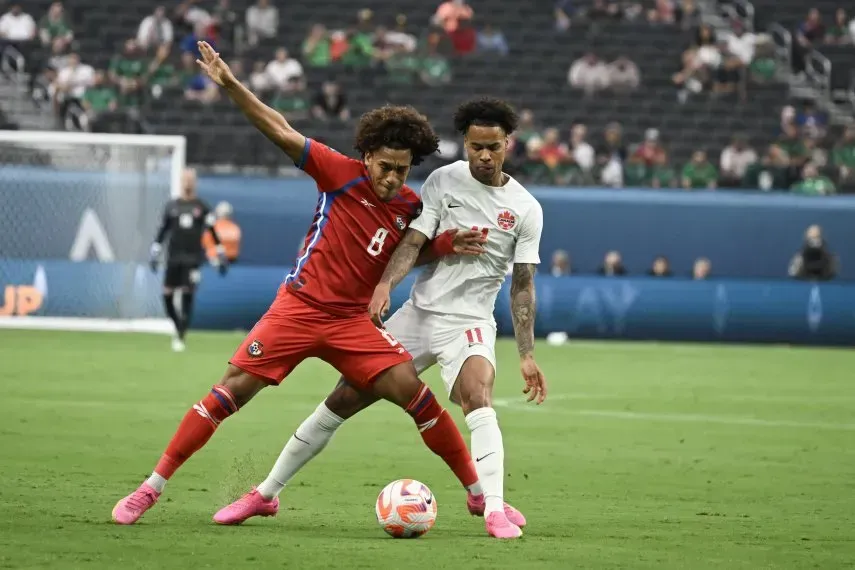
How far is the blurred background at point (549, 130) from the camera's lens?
23516 millimetres

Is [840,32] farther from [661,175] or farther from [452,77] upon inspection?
[452,77]

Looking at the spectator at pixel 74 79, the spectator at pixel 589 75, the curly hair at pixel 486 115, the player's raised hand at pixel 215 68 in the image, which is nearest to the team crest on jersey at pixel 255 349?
the player's raised hand at pixel 215 68

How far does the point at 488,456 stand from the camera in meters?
7.59

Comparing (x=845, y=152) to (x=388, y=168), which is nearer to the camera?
(x=388, y=168)

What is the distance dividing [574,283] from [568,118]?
18.0 ft

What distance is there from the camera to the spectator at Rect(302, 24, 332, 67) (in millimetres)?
29406

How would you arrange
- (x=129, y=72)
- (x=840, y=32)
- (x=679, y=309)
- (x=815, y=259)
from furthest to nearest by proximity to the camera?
(x=840, y=32), (x=129, y=72), (x=815, y=259), (x=679, y=309)

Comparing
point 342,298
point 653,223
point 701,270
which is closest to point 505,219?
point 342,298

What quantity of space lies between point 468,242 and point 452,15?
23053mm

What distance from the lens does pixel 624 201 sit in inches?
1037

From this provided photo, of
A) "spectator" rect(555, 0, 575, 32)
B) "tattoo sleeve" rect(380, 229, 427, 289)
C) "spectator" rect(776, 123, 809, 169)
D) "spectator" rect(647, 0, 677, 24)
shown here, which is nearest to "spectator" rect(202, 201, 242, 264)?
"spectator" rect(555, 0, 575, 32)

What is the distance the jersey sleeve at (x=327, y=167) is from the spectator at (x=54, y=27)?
76.2 ft

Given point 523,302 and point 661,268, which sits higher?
point 523,302

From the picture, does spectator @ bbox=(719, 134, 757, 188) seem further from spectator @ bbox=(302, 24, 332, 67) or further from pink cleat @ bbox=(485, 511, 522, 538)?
pink cleat @ bbox=(485, 511, 522, 538)
